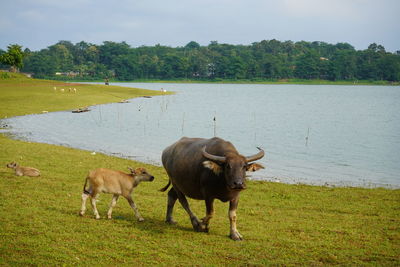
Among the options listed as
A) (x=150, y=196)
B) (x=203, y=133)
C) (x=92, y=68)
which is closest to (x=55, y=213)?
(x=150, y=196)

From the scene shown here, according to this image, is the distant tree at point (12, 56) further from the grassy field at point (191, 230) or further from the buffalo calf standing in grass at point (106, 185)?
the buffalo calf standing in grass at point (106, 185)

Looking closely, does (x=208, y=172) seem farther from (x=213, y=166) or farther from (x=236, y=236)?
Result: (x=236, y=236)

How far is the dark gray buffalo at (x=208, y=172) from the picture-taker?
9.20 m

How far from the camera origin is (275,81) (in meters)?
176

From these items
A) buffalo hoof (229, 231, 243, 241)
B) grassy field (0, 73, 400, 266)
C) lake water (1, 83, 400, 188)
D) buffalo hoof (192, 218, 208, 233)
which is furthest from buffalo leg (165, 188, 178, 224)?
lake water (1, 83, 400, 188)

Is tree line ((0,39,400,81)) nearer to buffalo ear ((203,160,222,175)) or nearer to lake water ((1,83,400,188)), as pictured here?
lake water ((1,83,400,188))

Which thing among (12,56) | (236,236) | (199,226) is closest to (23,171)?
(199,226)

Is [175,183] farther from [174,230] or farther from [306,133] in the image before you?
[306,133]

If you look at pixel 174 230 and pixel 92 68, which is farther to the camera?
pixel 92 68

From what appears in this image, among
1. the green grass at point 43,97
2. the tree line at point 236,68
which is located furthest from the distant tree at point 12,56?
the tree line at point 236,68

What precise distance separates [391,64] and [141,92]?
11557 centimetres

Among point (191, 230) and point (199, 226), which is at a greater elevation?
point (199, 226)

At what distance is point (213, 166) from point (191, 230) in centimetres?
196

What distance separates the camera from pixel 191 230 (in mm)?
10406
